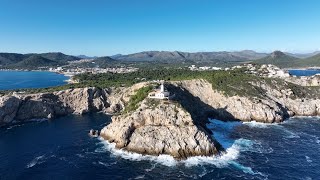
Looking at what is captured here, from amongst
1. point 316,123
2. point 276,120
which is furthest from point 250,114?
point 316,123

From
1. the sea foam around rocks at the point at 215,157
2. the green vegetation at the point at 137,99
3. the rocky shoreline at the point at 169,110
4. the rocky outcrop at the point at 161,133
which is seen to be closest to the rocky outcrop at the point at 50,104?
the rocky shoreline at the point at 169,110

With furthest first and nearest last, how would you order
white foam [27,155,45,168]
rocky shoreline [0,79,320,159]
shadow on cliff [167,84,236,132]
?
shadow on cliff [167,84,236,132]
rocky shoreline [0,79,320,159]
white foam [27,155,45,168]

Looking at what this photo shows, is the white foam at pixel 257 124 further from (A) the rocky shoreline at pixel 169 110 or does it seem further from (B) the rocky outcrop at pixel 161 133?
(B) the rocky outcrop at pixel 161 133

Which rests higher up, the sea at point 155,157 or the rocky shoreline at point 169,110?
the rocky shoreline at point 169,110

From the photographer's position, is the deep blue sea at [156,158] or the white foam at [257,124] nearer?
the deep blue sea at [156,158]

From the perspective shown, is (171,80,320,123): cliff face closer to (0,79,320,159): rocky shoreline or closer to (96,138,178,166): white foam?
(0,79,320,159): rocky shoreline

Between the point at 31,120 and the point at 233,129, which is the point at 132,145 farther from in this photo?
the point at 31,120

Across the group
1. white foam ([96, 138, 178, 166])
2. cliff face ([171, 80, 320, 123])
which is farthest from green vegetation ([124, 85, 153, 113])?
white foam ([96, 138, 178, 166])

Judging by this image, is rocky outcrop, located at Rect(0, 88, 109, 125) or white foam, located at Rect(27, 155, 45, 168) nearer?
white foam, located at Rect(27, 155, 45, 168)

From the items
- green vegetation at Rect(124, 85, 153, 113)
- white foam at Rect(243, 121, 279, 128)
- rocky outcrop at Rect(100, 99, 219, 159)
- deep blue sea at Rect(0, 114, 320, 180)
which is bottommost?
deep blue sea at Rect(0, 114, 320, 180)
